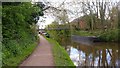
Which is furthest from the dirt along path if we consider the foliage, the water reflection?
the foliage

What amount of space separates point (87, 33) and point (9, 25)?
36479 mm

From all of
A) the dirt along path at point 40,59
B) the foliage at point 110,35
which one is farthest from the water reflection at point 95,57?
the foliage at point 110,35

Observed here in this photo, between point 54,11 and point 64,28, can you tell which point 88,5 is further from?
point 54,11

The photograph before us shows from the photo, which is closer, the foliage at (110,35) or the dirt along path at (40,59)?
the dirt along path at (40,59)

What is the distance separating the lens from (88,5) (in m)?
42.0

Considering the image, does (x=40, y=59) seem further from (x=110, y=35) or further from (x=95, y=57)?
(x=110, y=35)

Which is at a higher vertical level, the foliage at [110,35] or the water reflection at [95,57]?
the water reflection at [95,57]

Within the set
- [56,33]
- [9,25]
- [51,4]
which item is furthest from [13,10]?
[56,33]

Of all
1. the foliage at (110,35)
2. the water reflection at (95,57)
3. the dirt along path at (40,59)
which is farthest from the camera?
the foliage at (110,35)

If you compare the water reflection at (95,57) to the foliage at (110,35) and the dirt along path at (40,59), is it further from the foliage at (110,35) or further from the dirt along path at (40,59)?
the foliage at (110,35)

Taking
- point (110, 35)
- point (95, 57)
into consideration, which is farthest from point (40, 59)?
point (110, 35)

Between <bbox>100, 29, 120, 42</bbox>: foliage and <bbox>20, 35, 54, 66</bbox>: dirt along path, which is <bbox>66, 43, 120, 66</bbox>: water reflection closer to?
<bbox>20, 35, 54, 66</bbox>: dirt along path

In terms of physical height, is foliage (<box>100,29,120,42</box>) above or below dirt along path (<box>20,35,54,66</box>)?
below

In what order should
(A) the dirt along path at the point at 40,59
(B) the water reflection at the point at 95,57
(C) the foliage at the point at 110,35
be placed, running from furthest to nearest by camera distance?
(C) the foliage at the point at 110,35 → (B) the water reflection at the point at 95,57 → (A) the dirt along path at the point at 40,59
